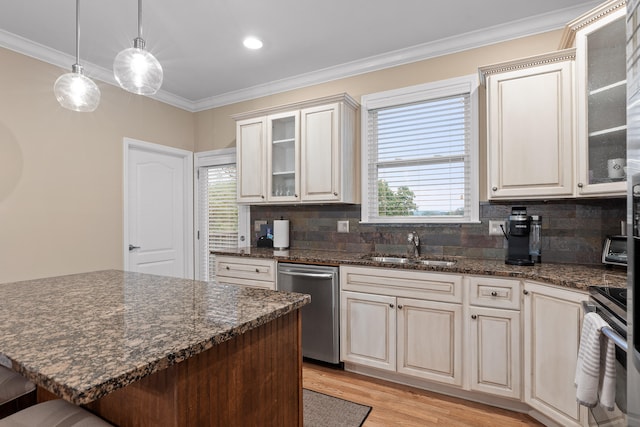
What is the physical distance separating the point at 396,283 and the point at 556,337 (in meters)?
0.96

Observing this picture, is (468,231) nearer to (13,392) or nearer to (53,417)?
(53,417)

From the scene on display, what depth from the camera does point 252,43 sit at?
2805mm

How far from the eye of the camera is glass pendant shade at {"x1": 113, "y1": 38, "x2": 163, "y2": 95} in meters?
1.45

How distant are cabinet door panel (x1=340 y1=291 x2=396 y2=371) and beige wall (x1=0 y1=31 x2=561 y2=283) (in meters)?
1.89

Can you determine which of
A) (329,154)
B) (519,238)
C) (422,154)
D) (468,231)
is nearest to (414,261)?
(468,231)

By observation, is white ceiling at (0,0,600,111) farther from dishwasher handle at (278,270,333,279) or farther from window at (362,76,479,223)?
dishwasher handle at (278,270,333,279)

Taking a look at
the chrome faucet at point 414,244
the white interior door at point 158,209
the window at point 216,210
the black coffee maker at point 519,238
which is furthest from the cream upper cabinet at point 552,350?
the white interior door at point 158,209

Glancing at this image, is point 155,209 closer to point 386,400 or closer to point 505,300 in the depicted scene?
point 386,400

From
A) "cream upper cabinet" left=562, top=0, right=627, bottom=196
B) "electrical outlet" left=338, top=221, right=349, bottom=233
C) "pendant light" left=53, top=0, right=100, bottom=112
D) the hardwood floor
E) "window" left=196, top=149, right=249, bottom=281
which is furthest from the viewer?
"window" left=196, top=149, right=249, bottom=281

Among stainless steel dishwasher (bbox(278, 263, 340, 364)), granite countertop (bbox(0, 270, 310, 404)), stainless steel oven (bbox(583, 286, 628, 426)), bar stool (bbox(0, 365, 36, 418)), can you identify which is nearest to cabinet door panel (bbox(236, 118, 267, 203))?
stainless steel dishwasher (bbox(278, 263, 340, 364))

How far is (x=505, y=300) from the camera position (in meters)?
2.09

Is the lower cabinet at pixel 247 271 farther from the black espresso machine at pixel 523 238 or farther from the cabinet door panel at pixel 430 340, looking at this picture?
the black espresso machine at pixel 523 238

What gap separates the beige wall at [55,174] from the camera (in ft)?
8.75

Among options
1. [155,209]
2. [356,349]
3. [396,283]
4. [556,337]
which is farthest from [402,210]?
[155,209]
